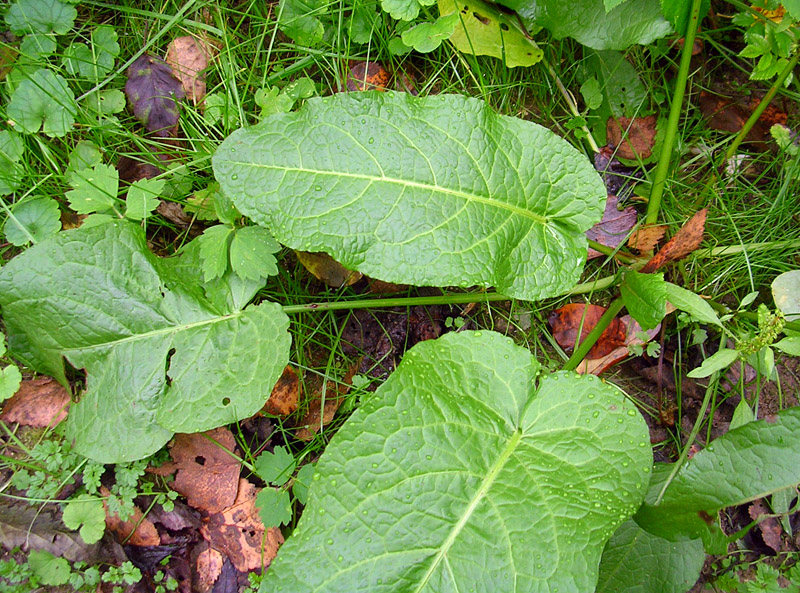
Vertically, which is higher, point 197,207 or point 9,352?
point 197,207

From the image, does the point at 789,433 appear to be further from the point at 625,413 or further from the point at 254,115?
the point at 254,115

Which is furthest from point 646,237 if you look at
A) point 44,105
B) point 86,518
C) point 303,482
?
point 44,105

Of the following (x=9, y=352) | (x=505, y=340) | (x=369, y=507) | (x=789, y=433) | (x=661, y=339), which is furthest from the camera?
(x=661, y=339)

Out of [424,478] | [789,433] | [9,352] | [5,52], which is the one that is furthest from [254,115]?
[789,433]

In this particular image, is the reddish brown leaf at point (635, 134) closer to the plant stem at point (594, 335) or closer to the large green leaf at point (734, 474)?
the plant stem at point (594, 335)

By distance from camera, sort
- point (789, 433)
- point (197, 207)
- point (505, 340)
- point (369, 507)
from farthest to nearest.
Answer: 1. point (197, 207)
2. point (505, 340)
3. point (789, 433)
4. point (369, 507)

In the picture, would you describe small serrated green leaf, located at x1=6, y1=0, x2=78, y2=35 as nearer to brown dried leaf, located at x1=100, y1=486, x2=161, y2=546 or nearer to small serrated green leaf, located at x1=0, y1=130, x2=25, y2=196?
small serrated green leaf, located at x1=0, y1=130, x2=25, y2=196

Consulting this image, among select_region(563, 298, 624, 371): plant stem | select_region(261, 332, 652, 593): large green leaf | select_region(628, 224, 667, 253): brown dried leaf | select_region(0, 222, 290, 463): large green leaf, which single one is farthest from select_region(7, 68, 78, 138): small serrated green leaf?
select_region(628, 224, 667, 253): brown dried leaf
